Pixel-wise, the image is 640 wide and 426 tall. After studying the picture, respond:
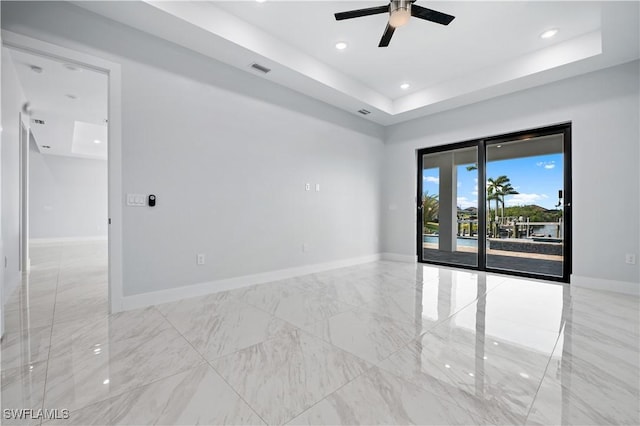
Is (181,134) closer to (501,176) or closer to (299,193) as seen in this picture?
(299,193)

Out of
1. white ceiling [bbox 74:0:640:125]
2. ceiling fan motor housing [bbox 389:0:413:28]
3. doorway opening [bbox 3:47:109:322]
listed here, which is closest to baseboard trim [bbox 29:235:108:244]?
doorway opening [bbox 3:47:109:322]

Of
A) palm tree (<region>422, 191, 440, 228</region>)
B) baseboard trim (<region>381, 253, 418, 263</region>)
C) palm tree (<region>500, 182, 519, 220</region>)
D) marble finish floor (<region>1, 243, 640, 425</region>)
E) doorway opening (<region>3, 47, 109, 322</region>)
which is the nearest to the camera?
marble finish floor (<region>1, 243, 640, 425</region>)

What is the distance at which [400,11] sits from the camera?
2.45 metres

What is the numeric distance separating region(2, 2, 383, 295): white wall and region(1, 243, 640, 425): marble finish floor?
576mm

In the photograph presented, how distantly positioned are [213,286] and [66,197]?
908 cm

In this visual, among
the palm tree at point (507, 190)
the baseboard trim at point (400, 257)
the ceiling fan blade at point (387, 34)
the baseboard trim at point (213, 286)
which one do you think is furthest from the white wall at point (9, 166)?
the palm tree at point (507, 190)

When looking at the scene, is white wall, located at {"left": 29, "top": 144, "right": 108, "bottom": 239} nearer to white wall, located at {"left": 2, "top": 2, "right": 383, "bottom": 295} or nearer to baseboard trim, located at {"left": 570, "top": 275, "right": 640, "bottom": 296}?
white wall, located at {"left": 2, "top": 2, "right": 383, "bottom": 295}

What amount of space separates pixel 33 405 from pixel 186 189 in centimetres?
205

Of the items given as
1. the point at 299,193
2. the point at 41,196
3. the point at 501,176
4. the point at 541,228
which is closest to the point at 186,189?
the point at 299,193

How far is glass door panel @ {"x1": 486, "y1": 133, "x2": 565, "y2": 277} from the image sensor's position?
3.99 metres

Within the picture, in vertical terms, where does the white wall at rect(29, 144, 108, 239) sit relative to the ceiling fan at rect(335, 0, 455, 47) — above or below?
below

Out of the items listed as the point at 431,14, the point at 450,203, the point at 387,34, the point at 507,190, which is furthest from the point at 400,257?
the point at 431,14

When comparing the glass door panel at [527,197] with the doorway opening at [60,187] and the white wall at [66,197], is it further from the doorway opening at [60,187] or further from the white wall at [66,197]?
the white wall at [66,197]

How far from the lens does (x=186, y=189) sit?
9.83ft
